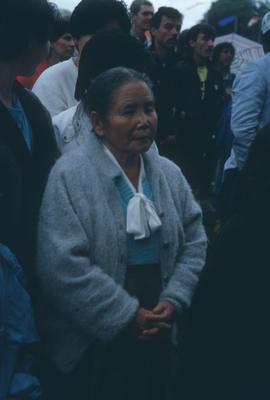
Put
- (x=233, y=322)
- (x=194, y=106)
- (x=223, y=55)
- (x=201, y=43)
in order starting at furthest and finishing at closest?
(x=223, y=55) → (x=201, y=43) → (x=194, y=106) → (x=233, y=322)

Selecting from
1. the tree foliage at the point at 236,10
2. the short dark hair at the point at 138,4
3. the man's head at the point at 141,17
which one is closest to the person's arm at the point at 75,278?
the man's head at the point at 141,17

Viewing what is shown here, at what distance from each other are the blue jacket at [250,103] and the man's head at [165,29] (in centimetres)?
180

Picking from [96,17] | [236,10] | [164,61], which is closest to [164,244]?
[96,17]

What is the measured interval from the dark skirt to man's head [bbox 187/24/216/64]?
15.0 feet

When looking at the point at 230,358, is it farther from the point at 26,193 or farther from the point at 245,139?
the point at 245,139

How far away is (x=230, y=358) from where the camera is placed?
5.85 feet

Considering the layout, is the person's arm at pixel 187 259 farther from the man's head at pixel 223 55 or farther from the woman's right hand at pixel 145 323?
the man's head at pixel 223 55

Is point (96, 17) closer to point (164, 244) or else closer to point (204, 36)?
point (164, 244)

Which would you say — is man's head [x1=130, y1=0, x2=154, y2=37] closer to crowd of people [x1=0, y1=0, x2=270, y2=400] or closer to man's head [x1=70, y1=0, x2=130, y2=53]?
man's head [x1=70, y1=0, x2=130, y2=53]

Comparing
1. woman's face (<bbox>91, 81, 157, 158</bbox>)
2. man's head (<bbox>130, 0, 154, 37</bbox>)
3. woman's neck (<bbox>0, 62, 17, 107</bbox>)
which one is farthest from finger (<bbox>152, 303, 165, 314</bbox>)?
man's head (<bbox>130, 0, 154, 37</bbox>)

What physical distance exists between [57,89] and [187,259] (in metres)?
1.23

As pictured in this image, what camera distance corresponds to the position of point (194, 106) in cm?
553

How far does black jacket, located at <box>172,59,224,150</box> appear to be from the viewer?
17.7ft

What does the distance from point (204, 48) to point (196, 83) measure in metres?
0.60
